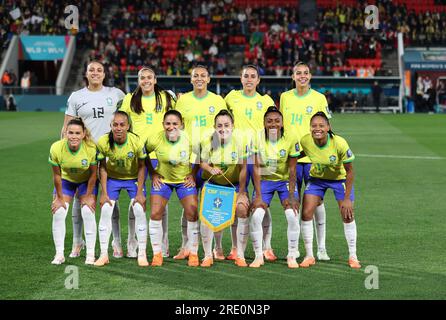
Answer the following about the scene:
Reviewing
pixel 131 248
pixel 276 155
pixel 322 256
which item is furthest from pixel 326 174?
pixel 131 248

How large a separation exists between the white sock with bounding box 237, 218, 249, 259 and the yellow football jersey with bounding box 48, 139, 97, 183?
1683 mm

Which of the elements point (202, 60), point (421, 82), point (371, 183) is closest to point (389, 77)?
point (421, 82)

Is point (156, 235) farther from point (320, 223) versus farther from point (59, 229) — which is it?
point (320, 223)

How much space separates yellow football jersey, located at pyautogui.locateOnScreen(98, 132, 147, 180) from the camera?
884 centimetres

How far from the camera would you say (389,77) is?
40.1 m

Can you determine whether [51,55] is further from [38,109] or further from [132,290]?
[132,290]

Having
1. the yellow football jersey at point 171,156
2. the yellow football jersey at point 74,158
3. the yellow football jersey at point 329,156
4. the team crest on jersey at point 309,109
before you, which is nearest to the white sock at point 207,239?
the yellow football jersey at point 171,156

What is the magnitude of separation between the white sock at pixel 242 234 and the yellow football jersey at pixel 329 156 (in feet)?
3.02

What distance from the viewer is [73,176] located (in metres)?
8.98

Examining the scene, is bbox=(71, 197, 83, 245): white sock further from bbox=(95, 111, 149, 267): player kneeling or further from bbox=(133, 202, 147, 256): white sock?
bbox=(133, 202, 147, 256): white sock

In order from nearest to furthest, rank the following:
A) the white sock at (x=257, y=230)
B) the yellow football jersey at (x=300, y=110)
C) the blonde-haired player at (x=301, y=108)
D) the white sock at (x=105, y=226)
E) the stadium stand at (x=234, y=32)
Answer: the white sock at (x=257, y=230) < the white sock at (x=105, y=226) < the blonde-haired player at (x=301, y=108) < the yellow football jersey at (x=300, y=110) < the stadium stand at (x=234, y=32)

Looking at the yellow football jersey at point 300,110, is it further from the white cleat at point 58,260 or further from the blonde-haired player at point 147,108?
the white cleat at point 58,260

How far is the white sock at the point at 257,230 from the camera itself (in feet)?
28.3

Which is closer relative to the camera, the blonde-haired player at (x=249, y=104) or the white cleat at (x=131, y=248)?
the white cleat at (x=131, y=248)
